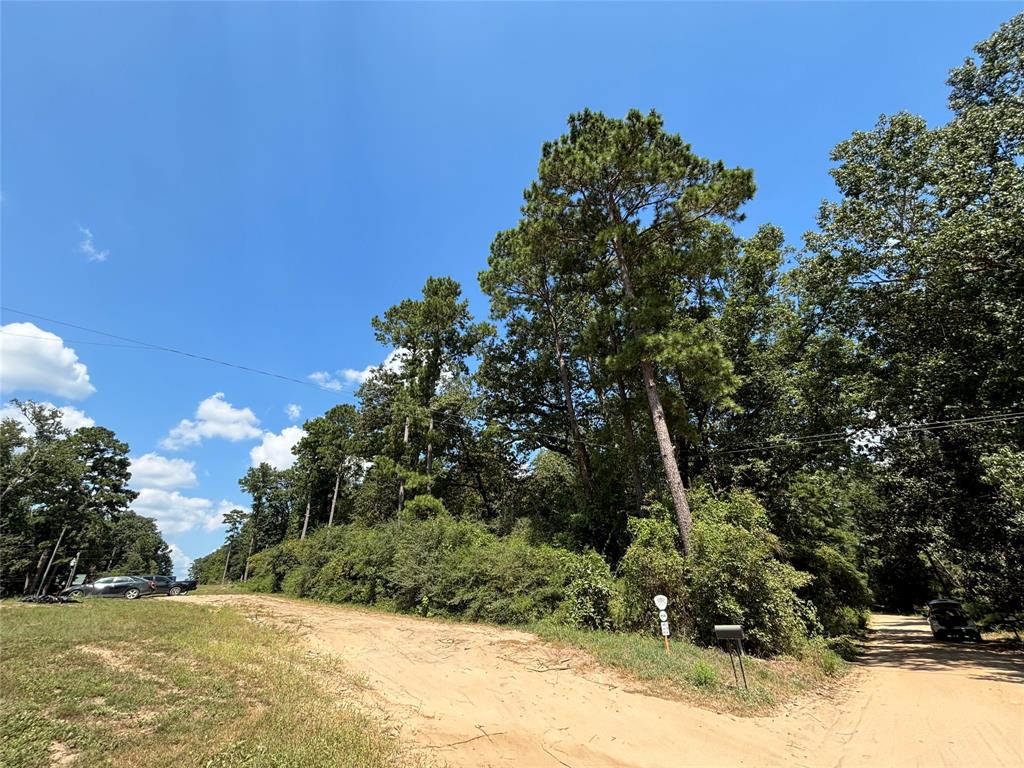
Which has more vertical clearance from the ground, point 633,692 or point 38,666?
point 38,666

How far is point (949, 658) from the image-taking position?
13180 mm

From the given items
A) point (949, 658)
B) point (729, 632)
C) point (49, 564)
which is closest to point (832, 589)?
point (949, 658)

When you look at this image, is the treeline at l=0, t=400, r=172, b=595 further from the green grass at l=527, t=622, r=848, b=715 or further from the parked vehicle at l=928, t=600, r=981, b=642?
the parked vehicle at l=928, t=600, r=981, b=642

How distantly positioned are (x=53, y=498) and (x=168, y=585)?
22710 mm

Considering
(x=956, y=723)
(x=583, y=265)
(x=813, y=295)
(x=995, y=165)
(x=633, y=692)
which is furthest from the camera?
(x=583, y=265)

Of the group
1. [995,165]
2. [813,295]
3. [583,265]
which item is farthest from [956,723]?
[583,265]

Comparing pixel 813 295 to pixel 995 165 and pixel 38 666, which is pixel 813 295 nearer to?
pixel 995 165

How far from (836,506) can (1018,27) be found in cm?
1604

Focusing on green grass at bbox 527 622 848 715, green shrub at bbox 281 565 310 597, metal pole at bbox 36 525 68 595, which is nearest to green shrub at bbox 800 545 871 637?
green grass at bbox 527 622 848 715

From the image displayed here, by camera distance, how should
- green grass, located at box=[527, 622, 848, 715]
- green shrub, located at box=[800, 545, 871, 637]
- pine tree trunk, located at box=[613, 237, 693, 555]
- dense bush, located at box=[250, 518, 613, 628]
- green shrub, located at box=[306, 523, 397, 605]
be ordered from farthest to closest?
green shrub, located at box=[306, 523, 397, 605]
green shrub, located at box=[800, 545, 871, 637]
dense bush, located at box=[250, 518, 613, 628]
pine tree trunk, located at box=[613, 237, 693, 555]
green grass, located at box=[527, 622, 848, 715]

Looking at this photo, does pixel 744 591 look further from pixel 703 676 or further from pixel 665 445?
pixel 665 445

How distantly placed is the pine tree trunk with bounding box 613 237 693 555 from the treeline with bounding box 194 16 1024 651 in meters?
0.07

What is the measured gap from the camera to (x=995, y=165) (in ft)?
38.5

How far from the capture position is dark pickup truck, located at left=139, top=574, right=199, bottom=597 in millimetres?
25672
